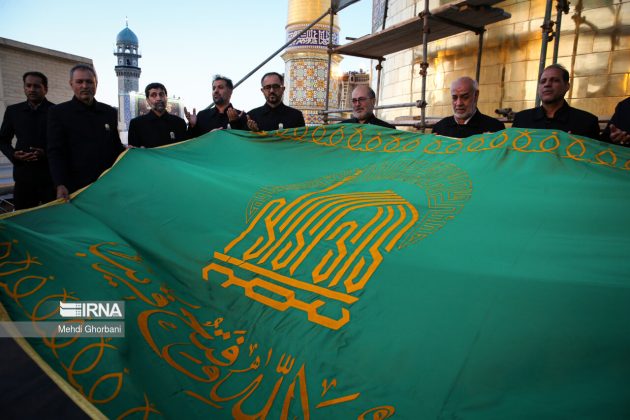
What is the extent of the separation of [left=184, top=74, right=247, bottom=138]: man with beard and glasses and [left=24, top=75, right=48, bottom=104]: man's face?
1.20 metres

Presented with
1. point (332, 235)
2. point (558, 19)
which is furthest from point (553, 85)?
point (332, 235)

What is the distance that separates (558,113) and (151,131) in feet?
10.7

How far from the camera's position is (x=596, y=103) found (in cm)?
387

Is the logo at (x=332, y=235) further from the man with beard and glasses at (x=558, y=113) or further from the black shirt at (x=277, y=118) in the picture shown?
the black shirt at (x=277, y=118)

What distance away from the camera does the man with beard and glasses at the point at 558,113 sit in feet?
8.23

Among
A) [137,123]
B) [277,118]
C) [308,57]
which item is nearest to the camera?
[137,123]

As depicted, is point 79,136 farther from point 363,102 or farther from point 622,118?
point 622,118

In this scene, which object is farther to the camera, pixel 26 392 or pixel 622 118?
pixel 622 118

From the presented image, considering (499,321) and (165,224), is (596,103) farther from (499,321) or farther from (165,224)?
(165,224)

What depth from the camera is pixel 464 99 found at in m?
2.83

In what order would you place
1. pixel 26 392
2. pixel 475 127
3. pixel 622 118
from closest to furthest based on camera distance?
pixel 26 392
pixel 622 118
pixel 475 127

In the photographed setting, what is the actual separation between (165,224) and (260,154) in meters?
0.86

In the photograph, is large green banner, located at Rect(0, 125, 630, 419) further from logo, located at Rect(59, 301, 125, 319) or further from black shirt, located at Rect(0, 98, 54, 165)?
black shirt, located at Rect(0, 98, 54, 165)

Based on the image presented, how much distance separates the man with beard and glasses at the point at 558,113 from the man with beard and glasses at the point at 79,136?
3.16 metres
